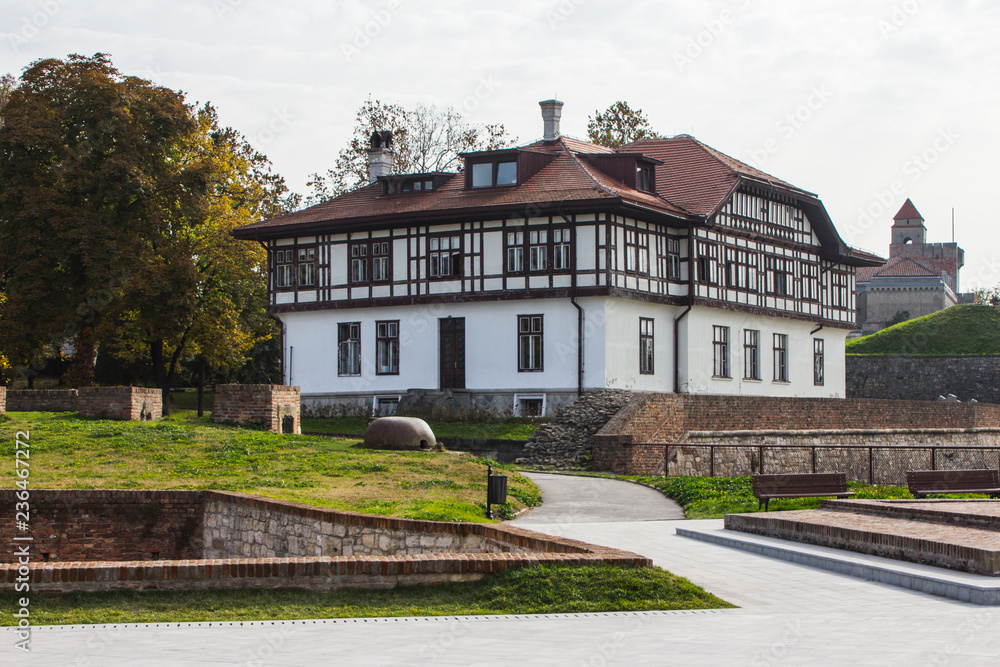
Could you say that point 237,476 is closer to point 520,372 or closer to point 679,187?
point 520,372

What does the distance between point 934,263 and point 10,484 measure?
110 metres

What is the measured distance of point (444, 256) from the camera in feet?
129

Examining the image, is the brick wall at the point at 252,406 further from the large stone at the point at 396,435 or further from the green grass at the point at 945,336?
the green grass at the point at 945,336

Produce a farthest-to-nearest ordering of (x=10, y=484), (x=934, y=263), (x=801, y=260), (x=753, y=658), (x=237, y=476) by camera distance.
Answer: (x=934, y=263)
(x=801, y=260)
(x=237, y=476)
(x=10, y=484)
(x=753, y=658)

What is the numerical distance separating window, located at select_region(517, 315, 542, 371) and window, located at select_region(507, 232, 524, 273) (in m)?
1.53

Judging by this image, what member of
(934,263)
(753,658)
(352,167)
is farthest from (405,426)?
(934,263)

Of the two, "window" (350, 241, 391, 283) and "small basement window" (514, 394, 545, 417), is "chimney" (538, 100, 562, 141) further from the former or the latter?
"small basement window" (514, 394, 545, 417)

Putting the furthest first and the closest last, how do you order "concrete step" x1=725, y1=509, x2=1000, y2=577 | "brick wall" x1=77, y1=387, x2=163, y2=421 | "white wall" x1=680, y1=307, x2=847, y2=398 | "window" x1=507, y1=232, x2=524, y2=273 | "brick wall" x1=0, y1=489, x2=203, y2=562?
"white wall" x1=680, y1=307, x2=847, y2=398 → "window" x1=507, y1=232, x2=524, y2=273 → "brick wall" x1=77, y1=387, x2=163, y2=421 → "brick wall" x1=0, y1=489, x2=203, y2=562 → "concrete step" x1=725, y1=509, x2=1000, y2=577

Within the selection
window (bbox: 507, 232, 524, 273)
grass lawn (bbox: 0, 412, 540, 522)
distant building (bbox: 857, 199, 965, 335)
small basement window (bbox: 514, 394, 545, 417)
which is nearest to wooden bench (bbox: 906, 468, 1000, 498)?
grass lawn (bbox: 0, 412, 540, 522)

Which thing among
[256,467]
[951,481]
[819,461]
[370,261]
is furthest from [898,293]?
[256,467]

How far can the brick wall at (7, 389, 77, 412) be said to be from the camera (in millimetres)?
32812

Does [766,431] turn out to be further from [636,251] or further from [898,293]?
[898,293]

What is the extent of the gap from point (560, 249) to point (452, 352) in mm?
4980

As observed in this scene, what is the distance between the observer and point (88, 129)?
38344 mm
